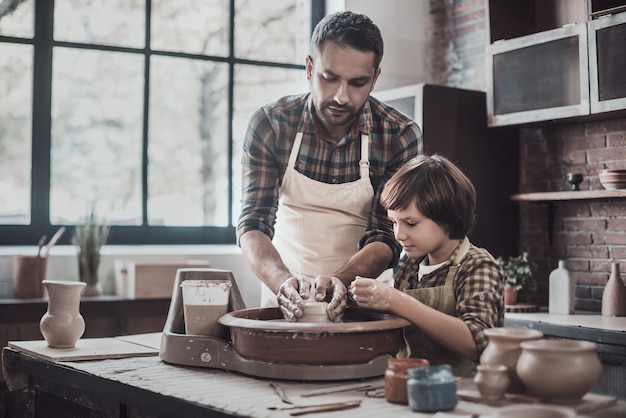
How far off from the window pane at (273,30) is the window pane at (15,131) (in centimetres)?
132

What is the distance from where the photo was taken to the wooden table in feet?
4.82

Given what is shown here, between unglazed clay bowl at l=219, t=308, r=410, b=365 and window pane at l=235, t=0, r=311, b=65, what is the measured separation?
11.6 ft

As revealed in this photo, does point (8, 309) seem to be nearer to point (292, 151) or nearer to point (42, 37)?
point (42, 37)

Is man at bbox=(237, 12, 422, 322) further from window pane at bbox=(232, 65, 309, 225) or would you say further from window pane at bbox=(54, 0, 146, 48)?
window pane at bbox=(54, 0, 146, 48)

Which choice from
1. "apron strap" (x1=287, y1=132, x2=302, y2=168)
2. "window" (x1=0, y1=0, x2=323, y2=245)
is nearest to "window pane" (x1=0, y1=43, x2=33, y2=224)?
"window" (x1=0, y1=0, x2=323, y2=245)

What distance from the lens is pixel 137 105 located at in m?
4.74

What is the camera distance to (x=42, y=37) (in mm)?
4488

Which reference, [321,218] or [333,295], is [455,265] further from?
[321,218]

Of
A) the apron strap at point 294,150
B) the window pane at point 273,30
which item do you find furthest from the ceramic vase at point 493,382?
the window pane at point 273,30

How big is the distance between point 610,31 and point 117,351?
2846mm

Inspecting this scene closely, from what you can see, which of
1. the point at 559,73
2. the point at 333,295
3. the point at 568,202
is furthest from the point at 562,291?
the point at 333,295

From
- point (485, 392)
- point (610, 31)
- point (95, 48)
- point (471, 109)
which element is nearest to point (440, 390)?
point (485, 392)

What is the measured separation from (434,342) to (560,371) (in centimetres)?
57

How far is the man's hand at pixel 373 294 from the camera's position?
185 cm
